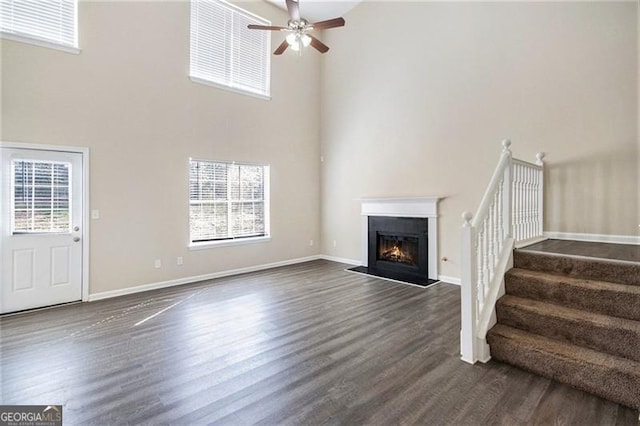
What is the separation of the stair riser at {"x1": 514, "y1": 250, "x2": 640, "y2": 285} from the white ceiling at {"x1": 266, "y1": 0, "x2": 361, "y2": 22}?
593 cm

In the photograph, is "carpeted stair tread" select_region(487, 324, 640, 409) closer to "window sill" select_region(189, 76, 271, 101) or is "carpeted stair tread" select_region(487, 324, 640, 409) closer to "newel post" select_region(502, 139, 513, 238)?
"newel post" select_region(502, 139, 513, 238)

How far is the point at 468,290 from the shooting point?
265 cm

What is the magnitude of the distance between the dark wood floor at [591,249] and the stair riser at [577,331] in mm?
788

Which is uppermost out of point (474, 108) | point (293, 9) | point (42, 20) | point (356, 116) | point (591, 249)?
point (42, 20)

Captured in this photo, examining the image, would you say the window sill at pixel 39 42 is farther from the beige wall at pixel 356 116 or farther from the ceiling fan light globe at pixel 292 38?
the ceiling fan light globe at pixel 292 38

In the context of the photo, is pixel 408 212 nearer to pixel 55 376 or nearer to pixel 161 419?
pixel 161 419

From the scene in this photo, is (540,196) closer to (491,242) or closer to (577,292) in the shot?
(491,242)

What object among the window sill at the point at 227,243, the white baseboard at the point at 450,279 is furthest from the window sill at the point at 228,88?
the white baseboard at the point at 450,279

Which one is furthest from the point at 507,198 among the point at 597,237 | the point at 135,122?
the point at 135,122

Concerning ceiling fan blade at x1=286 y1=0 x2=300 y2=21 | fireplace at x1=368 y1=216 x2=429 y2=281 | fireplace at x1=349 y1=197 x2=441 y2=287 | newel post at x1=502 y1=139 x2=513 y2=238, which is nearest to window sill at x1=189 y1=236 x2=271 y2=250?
fireplace at x1=349 y1=197 x2=441 y2=287

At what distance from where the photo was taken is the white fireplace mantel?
525 centimetres

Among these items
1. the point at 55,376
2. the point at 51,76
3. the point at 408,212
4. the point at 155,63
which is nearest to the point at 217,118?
the point at 155,63

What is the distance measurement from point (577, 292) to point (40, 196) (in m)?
6.07

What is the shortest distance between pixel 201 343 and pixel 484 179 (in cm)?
448
